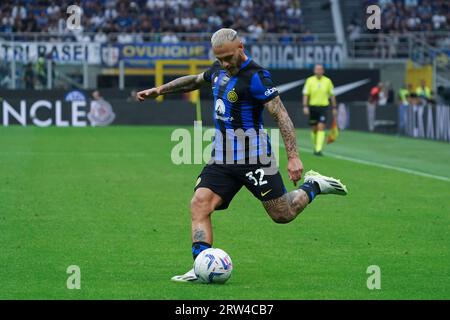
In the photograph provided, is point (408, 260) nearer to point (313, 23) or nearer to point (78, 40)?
point (78, 40)

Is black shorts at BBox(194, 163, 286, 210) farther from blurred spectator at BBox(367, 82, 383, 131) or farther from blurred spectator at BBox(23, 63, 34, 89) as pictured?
blurred spectator at BBox(23, 63, 34, 89)

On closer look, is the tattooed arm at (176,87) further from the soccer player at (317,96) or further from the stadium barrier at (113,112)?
the stadium barrier at (113,112)

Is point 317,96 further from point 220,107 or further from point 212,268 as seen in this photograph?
point 212,268

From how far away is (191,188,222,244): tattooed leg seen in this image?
396 inches

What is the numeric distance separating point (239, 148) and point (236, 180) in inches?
11.7

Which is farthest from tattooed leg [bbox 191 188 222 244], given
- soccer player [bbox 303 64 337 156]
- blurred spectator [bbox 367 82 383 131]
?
blurred spectator [bbox 367 82 383 131]

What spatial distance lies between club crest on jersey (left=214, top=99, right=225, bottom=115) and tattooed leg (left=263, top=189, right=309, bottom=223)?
93 cm

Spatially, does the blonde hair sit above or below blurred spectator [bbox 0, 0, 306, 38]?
below

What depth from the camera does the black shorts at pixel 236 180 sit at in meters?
10.2

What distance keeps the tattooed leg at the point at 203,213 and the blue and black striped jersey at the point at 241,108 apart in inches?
14.1

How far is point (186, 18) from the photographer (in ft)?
168

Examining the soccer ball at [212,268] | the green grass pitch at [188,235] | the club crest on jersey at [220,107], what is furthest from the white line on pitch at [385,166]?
the soccer ball at [212,268]

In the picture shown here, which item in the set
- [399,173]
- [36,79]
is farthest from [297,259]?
[36,79]
